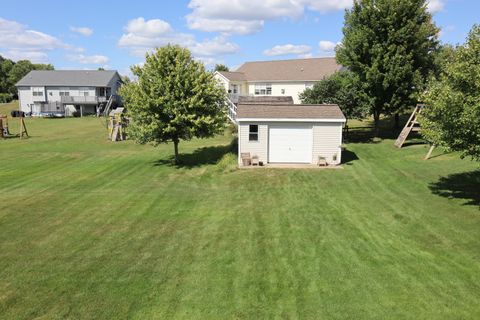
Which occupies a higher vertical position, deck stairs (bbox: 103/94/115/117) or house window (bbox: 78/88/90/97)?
house window (bbox: 78/88/90/97)

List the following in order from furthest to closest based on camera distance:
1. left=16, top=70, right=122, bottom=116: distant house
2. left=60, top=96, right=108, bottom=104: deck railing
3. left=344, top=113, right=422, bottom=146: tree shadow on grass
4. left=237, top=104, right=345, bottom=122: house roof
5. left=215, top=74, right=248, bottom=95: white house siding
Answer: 1. left=16, top=70, right=122, bottom=116: distant house
2. left=60, top=96, right=108, bottom=104: deck railing
3. left=215, top=74, right=248, bottom=95: white house siding
4. left=344, top=113, right=422, bottom=146: tree shadow on grass
5. left=237, top=104, right=345, bottom=122: house roof

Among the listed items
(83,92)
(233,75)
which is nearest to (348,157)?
(233,75)

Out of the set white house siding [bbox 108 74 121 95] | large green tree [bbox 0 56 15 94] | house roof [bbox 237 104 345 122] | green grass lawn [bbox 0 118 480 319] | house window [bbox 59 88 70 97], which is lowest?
green grass lawn [bbox 0 118 480 319]

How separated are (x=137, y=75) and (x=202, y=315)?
59.2 ft

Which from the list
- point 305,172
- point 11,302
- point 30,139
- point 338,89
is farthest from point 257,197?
point 30,139

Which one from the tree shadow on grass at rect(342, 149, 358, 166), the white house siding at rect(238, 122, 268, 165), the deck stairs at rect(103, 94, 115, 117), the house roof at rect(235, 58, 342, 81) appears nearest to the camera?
the white house siding at rect(238, 122, 268, 165)

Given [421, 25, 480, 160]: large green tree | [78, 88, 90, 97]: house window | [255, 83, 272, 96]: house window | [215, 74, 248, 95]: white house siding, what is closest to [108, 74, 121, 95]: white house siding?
[78, 88, 90, 97]: house window

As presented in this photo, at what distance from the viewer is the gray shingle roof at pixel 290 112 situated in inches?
885

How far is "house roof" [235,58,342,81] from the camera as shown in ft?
173

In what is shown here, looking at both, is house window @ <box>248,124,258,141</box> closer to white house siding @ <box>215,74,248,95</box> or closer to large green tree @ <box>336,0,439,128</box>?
large green tree @ <box>336,0,439,128</box>

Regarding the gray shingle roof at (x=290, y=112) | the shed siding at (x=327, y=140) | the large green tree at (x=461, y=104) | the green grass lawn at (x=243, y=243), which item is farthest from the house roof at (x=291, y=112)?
the large green tree at (x=461, y=104)

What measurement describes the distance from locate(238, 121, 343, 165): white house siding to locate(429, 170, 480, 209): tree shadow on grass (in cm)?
638

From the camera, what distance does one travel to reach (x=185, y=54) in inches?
902

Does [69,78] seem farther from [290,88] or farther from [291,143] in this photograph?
[291,143]
